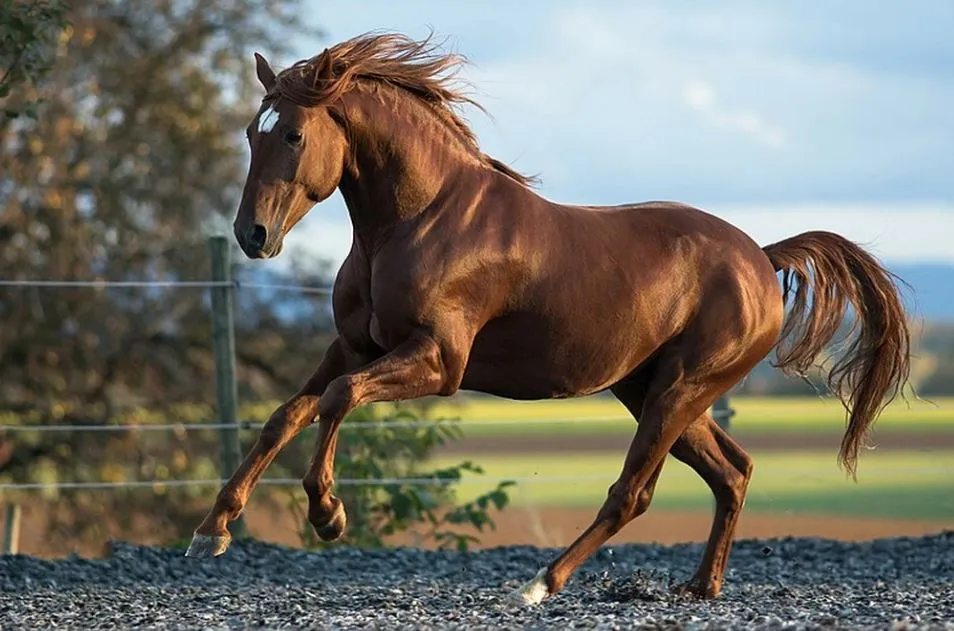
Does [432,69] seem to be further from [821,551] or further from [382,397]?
[821,551]

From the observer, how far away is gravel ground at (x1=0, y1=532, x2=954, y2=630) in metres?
5.80

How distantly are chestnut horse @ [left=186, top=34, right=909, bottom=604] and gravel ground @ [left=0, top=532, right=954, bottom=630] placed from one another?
0.34 metres

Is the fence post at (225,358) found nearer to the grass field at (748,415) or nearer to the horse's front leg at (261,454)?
the horse's front leg at (261,454)

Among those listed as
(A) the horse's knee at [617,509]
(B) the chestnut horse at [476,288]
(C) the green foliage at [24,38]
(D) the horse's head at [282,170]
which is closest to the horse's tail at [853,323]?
(B) the chestnut horse at [476,288]

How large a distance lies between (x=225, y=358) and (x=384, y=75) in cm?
337

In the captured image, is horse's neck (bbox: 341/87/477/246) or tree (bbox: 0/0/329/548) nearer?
horse's neck (bbox: 341/87/477/246)

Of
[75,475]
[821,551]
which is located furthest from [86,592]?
[75,475]

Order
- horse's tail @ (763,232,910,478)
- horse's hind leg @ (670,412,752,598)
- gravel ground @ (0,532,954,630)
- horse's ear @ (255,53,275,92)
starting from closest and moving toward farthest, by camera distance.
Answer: gravel ground @ (0,532,954,630) → horse's ear @ (255,53,275,92) → horse's hind leg @ (670,412,752,598) → horse's tail @ (763,232,910,478)

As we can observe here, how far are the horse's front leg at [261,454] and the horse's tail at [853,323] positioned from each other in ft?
7.12

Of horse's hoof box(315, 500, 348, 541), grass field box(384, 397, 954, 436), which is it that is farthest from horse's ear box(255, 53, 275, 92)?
grass field box(384, 397, 954, 436)

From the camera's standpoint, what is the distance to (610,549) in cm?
887

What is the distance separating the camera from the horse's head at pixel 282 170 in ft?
18.8

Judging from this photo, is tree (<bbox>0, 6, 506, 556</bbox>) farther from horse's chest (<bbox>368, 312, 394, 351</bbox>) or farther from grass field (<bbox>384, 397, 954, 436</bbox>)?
grass field (<bbox>384, 397, 954, 436</bbox>)

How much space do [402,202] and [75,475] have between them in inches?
337
